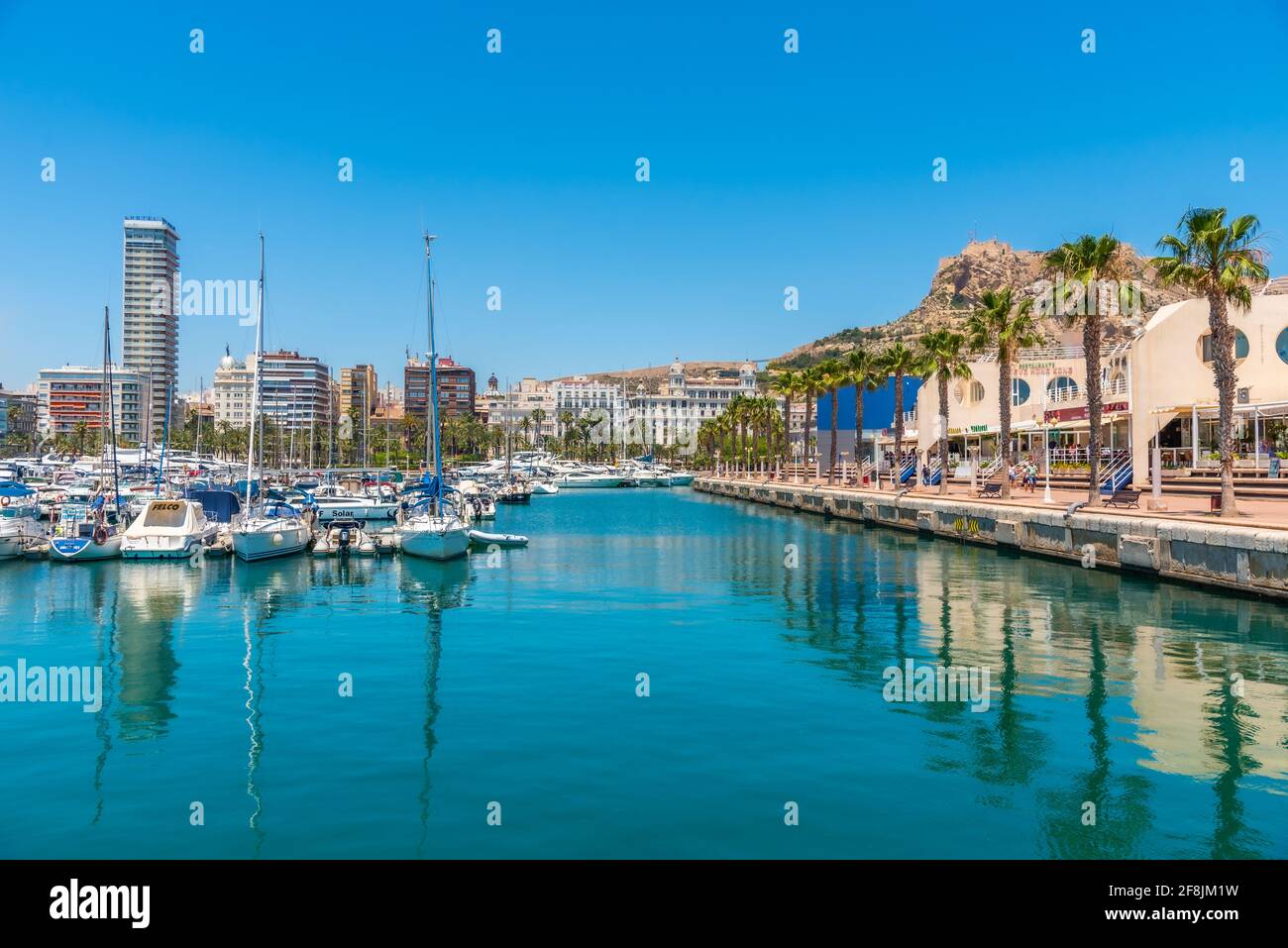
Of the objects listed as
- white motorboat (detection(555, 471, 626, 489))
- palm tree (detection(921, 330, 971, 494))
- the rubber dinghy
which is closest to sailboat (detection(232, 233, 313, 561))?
the rubber dinghy

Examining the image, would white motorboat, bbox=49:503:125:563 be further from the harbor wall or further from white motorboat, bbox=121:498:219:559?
the harbor wall

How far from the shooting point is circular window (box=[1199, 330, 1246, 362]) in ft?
167

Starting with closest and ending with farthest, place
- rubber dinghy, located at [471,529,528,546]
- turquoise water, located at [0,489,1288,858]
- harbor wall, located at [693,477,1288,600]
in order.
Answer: turquoise water, located at [0,489,1288,858] → harbor wall, located at [693,477,1288,600] → rubber dinghy, located at [471,529,528,546]

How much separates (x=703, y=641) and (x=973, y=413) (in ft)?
203

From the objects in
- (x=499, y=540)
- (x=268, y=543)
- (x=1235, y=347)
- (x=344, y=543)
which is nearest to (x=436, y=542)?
(x=344, y=543)

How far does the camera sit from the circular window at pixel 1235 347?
167 feet

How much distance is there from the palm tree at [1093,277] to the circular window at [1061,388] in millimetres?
27847

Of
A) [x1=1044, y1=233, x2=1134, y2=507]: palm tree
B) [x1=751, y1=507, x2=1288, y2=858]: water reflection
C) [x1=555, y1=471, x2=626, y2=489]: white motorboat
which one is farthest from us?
[x1=555, y1=471, x2=626, y2=489]: white motorboat

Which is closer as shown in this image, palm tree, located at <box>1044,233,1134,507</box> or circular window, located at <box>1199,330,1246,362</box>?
palm tree, located at <box>1044,233,1134,507</box>

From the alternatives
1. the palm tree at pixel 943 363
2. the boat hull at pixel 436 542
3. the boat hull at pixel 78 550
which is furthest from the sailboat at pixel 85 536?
the palm tree at pixel 943 363

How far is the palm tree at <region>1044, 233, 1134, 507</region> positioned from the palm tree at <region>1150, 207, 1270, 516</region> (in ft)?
18.3
